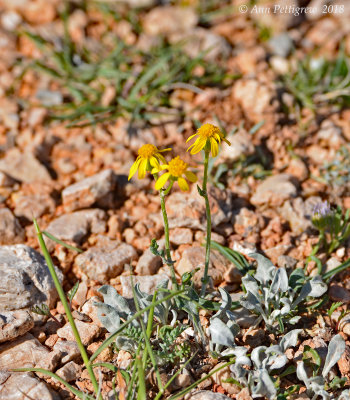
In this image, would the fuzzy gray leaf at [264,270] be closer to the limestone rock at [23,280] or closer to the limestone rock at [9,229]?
the limestone rock at [23,280]

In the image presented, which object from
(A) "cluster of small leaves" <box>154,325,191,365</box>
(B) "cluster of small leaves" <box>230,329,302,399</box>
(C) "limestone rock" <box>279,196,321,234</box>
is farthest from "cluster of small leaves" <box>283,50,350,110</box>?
(A) "cluster of small leaves" <box>154,325,191,365</box>

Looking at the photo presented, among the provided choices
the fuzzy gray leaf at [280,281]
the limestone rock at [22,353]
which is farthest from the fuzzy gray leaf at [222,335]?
the limestone rock at [22,353]

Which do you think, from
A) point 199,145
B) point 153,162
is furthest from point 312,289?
point 153,162

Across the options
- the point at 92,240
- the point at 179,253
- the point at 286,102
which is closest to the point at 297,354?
the point at 179,253

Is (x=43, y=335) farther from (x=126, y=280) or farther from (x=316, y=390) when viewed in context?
(x=316, y=390)

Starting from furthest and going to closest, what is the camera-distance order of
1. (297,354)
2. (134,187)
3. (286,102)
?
(286,102) → (134,187) → (297,354)

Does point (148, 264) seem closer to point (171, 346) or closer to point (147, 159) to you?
point (171, 346)
